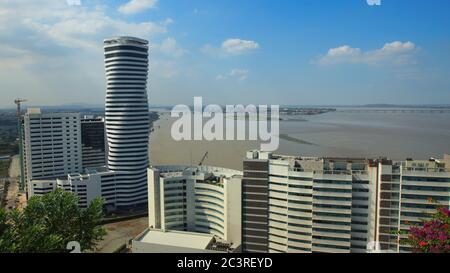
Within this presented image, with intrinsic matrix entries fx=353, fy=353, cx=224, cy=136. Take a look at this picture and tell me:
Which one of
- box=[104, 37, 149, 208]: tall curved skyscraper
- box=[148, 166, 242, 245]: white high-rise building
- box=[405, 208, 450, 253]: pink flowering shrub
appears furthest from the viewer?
box=[104, 37, 149, 208]: tall curved skyscraper

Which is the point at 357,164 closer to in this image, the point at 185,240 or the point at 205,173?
the point at 205,173

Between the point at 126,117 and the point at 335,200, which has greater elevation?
the point at 126,117

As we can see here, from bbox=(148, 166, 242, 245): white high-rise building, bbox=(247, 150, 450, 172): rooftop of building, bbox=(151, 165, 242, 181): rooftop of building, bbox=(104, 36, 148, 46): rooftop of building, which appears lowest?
bbox=(148, 166, 242, 245): white high-rise building

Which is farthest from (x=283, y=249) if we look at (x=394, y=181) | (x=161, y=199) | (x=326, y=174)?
(x=161, y=199)

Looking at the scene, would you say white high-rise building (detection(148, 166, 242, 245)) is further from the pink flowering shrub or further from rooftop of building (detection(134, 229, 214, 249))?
the pink flowering shrub

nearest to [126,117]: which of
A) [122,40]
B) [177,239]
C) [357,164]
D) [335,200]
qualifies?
[122,40]

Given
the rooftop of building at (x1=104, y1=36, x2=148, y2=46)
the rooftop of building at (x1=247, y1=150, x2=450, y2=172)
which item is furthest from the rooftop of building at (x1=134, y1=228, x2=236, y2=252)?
the rooftop of building at (x1=104, y1=36, x2=148, y2=46)

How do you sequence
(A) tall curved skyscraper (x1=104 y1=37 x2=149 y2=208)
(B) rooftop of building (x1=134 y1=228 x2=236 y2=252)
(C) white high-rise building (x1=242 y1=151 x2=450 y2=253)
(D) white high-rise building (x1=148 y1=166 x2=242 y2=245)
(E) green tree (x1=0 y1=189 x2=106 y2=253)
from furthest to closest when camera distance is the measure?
(A) tall curved skyscraper (x1=104 y1=37 x2=149 y2=208) < (D) white high-rise building (x1=148 y1=166 x2=242 y2=245) < (B) rooftop of building (x1=134 y1=228 x2=236 y2=252) < (C) white high-rise building (x1=242 y1=151 x2=450 y2=253) < (E) green tree (x1=0 y1=189 x2=106 y2=253)

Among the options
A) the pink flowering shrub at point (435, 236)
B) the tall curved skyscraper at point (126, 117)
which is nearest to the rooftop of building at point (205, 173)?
the tall curved skyscraper at point (126, 117)
